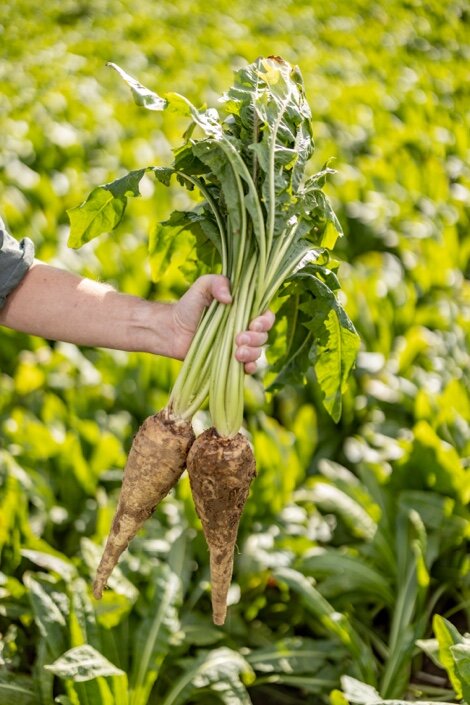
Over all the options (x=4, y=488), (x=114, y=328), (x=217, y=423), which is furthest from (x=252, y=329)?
(x=4, y=488)

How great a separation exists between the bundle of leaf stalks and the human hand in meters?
0.03

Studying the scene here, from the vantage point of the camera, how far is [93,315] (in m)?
2.32

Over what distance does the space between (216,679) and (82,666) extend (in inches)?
19.6

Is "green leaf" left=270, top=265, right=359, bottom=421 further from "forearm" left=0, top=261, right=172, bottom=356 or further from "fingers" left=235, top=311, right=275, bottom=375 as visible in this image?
"forearm" left=0, top=261, right=172, bottom=356

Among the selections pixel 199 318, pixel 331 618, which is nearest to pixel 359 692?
pixel 331 618

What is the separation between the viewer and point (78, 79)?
774cm

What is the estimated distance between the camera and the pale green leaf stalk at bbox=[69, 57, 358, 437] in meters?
2.09

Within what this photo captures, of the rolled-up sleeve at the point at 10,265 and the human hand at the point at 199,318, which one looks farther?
the rolled-up sleeve at the point at 10,265

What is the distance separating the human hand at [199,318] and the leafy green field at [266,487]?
1.35 feet

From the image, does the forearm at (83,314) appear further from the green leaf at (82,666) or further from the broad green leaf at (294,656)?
the broad green leaf at (294,656)

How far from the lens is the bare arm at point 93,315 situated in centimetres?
226

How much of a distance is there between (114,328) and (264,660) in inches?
49.5

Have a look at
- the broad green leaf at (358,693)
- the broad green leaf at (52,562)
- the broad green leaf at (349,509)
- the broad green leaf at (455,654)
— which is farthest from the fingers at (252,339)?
the broad green leaf at (349,509)

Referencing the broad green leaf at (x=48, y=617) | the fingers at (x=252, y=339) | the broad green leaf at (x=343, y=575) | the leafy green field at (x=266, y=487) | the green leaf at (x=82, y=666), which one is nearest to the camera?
the fingers at (x=252, y=339)
